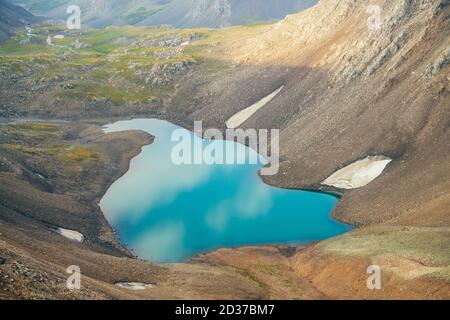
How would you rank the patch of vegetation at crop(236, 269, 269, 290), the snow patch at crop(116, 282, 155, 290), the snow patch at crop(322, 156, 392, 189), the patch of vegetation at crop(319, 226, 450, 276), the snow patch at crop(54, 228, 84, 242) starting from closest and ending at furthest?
1. the patch of vegetation at crop(319, 226, 450, 276)
2. the snow patch at crop(116, 282, 155, 290)
3. the patch of vegetation at crop(236, 269, 269, 290)
4. the snow patch at crop(54, 228, 84, 242)
5. the snow patch at crop(322, 156, 392, 189)

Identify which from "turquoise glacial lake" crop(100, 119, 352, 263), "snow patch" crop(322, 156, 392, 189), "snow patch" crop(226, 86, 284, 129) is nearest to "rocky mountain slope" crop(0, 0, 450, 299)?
"snow patch" crop(322, 156, 392, 189)

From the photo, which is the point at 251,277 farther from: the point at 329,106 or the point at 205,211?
the point at 329,106

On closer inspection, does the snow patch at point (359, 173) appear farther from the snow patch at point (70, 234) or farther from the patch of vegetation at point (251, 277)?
the snow patch at point (70, 234)

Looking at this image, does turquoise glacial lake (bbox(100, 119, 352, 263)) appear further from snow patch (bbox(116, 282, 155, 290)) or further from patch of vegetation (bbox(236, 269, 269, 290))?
snow patch (bbox(116, 282, 155, 290))

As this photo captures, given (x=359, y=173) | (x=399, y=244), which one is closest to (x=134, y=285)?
(x=399, y=244)

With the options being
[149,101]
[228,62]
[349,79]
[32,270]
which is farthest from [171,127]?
A: [32,270]

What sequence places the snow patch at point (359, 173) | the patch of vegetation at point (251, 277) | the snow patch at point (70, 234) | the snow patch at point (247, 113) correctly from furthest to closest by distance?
1. the snow patch at point (247, 113)
2. the snow patch at point (359, 173)
3. the snow patch at point (70, 234)
4. the patch of vegetation at point (251, 277)

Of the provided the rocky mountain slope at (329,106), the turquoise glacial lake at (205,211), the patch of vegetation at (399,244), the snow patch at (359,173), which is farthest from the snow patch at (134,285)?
the snow patch at (359,173)

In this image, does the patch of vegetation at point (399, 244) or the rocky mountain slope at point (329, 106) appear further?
the rocky mountain slope at point (329, 106)
